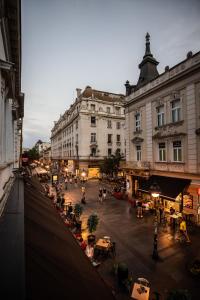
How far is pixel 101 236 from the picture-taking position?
13281 millimetres

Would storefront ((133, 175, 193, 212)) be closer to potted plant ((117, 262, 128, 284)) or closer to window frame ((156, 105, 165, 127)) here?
window frame ((156, 105, 165, 127))

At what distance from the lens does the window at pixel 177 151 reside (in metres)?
16.6

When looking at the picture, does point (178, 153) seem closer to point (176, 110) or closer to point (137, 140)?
point (176, 110)

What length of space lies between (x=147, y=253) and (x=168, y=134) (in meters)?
11.2

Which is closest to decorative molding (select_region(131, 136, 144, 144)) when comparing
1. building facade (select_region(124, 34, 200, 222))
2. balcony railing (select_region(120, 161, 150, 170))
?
building facade (select_region(124, 34, 200, 222))

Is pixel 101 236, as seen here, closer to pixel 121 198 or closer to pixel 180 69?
pixel 121 198

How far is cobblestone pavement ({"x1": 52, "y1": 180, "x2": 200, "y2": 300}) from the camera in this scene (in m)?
8.29

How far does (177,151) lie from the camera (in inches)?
664

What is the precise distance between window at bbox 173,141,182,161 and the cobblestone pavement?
6461 mm

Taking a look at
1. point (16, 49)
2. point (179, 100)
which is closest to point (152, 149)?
point (179, 100)

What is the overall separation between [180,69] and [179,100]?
9.17 feet

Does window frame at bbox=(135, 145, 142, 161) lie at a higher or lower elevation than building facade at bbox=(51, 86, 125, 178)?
lower

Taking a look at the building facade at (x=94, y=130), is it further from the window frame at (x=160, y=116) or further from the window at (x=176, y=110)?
the window at (x=176, y=110)

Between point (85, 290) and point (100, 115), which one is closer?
point (85, 290)
